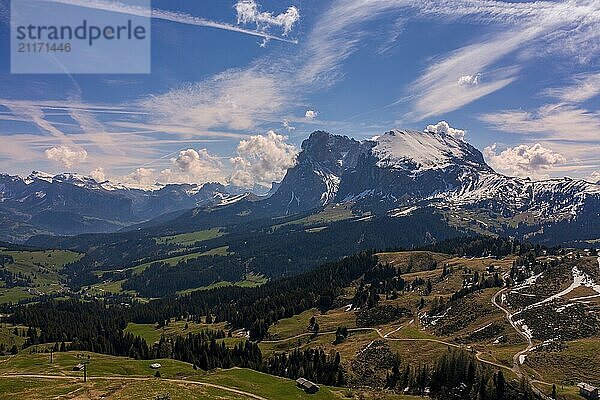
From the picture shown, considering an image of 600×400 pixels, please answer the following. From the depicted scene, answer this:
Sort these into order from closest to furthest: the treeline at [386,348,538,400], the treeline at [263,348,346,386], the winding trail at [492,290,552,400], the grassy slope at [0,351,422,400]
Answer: the grassy slope at [0,351,422,400]
the treeline at [386,348,538,400]
the winding trail at [492,290,552,400]
the treeline at [263,348,346,386]

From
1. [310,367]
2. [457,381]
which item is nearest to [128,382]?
[310,367]

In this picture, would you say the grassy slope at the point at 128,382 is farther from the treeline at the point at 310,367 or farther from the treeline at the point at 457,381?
the treeline at the point at 310,367

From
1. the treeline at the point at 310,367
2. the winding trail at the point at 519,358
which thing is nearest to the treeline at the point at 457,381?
the winding trail at the point at 519,358

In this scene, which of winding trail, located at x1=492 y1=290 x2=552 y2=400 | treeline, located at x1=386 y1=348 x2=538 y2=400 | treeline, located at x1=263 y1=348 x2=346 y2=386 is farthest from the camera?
treeline, located at x1=263 y1=348 x2=346 y2=386

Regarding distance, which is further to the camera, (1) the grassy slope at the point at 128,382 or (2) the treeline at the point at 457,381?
(2) the treeline at the point at 457,381

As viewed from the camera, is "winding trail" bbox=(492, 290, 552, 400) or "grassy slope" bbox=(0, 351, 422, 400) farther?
"winding trail" bbox=(492, 290, 552, 400)

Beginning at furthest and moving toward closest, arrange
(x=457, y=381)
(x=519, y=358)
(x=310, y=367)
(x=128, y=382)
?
(x=310, y=367) < (x=519, y=358) < (x=457, y=381) < (x=128, y=382)

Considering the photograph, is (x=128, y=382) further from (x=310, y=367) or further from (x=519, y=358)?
(x=519, y=358)

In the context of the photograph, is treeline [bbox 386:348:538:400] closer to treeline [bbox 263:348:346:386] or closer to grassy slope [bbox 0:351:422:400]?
grassy slope [bbox 0:351:422:400]

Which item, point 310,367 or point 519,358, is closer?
point 519,358

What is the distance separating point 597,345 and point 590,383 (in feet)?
79.6

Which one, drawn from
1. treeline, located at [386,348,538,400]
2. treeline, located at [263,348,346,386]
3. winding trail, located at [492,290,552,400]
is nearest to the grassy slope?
treeline, located at [386,348,538,400]

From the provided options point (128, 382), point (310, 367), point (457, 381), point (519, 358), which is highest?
point (128, 382)

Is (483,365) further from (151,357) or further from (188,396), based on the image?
(151,357)
